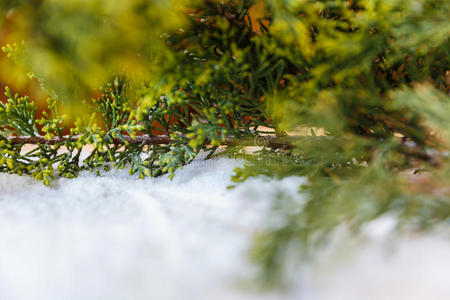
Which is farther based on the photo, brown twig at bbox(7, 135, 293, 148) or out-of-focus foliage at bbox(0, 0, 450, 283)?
brown twig at bbox(7, 135, 293, 148)

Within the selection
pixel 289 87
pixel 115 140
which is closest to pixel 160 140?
pixel 115 140

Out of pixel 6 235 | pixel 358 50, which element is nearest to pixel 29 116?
pixel 6 235

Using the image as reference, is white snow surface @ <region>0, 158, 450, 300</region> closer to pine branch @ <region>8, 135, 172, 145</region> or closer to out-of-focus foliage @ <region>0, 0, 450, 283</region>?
out-of-focus foliage @ <region>0, 0, 450, 283</region>

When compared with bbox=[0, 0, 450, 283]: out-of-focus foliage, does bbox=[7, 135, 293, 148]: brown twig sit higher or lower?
lower

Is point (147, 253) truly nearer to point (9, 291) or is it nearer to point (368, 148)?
point (9, 291)

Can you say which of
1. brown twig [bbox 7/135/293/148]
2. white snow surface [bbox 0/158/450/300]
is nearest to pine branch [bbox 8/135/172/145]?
brown twig [bbox 7/135/293/148]
